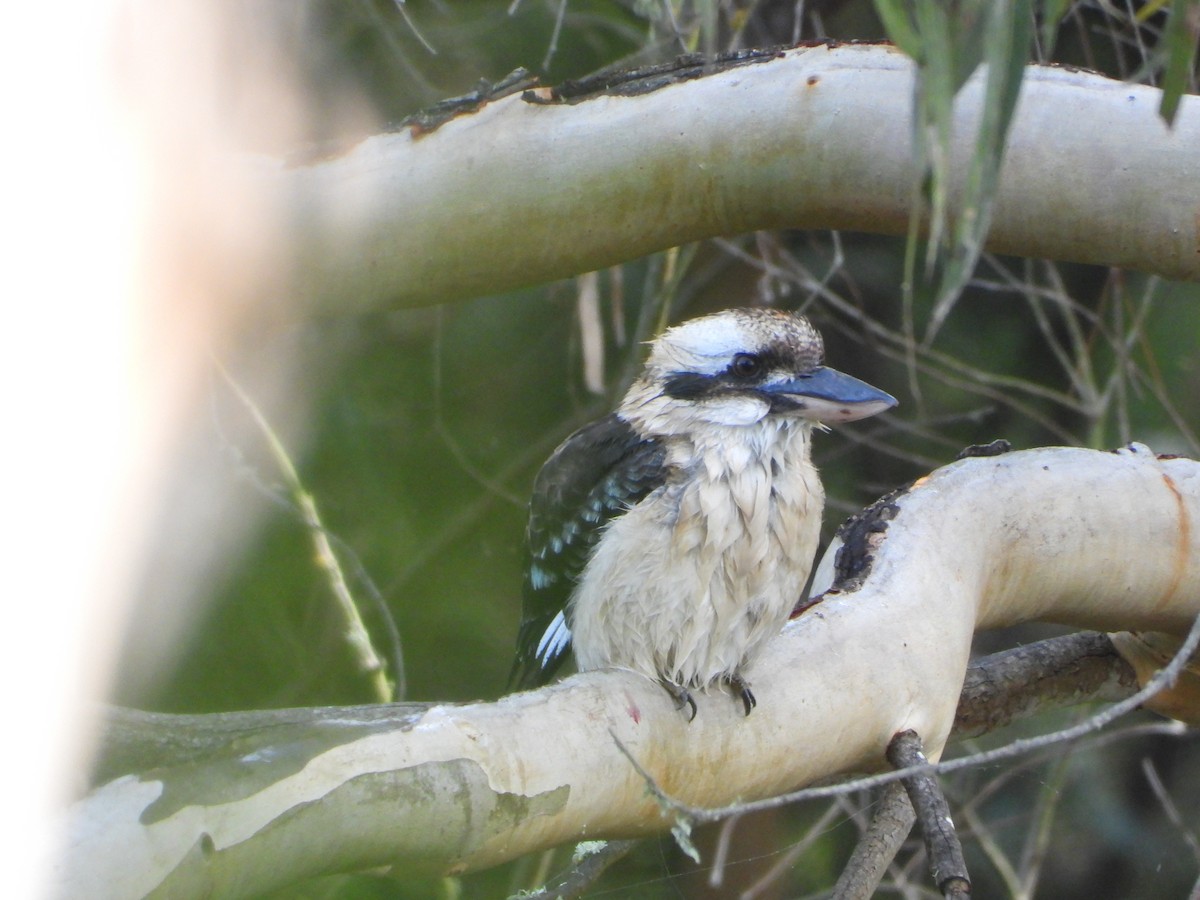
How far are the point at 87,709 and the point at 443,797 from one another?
301 mm

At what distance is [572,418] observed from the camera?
3.18m

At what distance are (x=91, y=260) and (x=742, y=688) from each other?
912 mm

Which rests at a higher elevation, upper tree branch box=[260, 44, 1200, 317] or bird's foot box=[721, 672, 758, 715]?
upper tree branch box=[260, 44, 1200, 317]

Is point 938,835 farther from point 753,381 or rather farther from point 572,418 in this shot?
point 572,418

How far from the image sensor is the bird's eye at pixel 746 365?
1521 mm

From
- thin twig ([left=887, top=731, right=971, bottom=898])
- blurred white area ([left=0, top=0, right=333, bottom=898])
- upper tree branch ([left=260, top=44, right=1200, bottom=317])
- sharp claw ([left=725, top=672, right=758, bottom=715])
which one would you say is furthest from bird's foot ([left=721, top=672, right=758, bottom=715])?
blurred white area ([left=0, top=0, right=333, bottom=898])

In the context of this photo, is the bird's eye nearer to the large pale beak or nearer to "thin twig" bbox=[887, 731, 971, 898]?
the large pale beak

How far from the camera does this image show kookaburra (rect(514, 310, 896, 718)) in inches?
56.2

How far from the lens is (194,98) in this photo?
64.4 inches

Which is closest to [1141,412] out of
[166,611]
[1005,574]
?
[1005,574]

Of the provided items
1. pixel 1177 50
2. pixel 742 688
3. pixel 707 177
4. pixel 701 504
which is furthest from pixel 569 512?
pixel 1177 50

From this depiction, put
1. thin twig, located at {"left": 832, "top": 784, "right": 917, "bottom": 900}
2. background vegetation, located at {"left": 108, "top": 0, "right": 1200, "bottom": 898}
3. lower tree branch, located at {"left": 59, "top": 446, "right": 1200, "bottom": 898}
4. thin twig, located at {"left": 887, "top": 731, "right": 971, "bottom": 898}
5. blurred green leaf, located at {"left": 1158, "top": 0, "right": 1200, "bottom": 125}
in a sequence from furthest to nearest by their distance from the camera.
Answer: background vegetation, located at {"left": 108, "top": 0, "right": 1200, "bottom": 898}, thin twig, located at {"left": 832, "top": 784, "right": 917, "bottom": 900}, thin twig, located at {"left": 887, "top": 731, "right": 971, "bottom": 898}, lower tree branch, located at {"left": 59, "top": 446, "right": 1200, "bottom": 898}, blurred green leaf, located at {"left": 1158, "top": 0, "right": 1200, "bottom": 125}

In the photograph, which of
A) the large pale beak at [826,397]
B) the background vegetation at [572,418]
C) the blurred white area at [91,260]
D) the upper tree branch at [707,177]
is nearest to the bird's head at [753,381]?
the large pale beak at [826,397]

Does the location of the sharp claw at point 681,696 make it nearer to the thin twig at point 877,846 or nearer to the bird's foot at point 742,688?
the bird's foot at point 742,688
